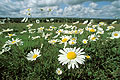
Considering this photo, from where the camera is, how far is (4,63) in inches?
89.2

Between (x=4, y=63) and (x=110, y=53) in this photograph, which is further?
(x=110, y=53)

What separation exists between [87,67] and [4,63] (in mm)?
1877

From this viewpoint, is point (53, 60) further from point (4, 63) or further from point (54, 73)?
point (4, 63)

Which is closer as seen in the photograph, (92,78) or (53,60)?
(92,78)

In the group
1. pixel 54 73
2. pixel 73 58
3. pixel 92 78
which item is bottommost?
pixel 92 78

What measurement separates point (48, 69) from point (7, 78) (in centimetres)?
84

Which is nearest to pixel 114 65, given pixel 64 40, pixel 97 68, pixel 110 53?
pixel 97 68

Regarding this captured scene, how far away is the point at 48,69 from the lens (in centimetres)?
199

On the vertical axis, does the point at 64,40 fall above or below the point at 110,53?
above

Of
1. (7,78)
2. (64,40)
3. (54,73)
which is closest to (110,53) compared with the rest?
(64,40)

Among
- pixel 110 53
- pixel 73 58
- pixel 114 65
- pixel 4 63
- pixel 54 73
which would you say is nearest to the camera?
pixel 73 58

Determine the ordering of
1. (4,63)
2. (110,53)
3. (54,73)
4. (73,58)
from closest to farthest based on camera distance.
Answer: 1. (73,58)
2. (54,73)
3. (4,63)
4. (110,53)

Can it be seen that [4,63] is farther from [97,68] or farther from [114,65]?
[114,65]

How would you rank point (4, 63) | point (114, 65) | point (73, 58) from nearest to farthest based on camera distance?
point (73, 58) < point (114, 65) < point (4, 63)
